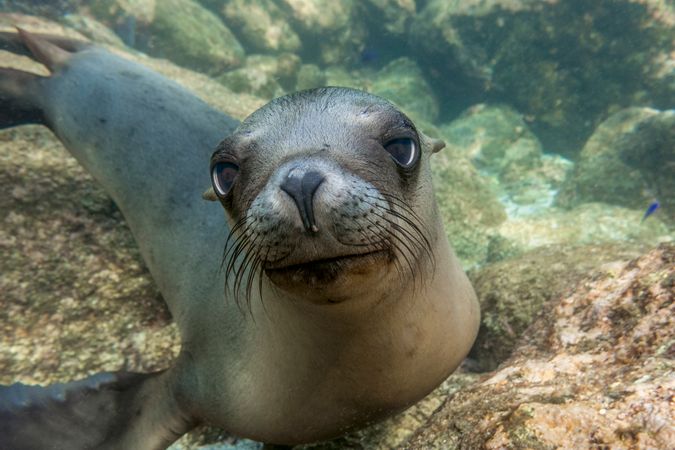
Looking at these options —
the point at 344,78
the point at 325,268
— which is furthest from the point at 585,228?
the point at 344,78

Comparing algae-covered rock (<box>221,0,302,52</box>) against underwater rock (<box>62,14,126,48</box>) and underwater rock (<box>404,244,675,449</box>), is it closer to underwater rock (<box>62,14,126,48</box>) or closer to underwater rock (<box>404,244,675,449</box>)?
underwater rock (<box>62,14,126,48</box>)

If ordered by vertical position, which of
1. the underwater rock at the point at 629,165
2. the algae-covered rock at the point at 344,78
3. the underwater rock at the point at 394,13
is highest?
the underwater rock at the point at 394,13

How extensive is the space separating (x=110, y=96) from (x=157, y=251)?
1.32 meters

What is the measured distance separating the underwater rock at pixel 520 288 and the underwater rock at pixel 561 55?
8528 mm

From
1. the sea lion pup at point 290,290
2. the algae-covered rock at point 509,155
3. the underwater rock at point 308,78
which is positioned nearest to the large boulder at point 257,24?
the underwater rock at point 308,78

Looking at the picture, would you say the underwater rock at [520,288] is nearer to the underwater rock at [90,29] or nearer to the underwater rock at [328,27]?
the underwater rock at [90,29]

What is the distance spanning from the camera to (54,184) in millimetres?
3174

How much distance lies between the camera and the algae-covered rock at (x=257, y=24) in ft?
40.7

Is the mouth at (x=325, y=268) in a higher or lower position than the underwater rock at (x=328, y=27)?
lower

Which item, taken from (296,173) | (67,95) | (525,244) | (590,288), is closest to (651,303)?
(590,288)

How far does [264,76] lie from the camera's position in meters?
9.95

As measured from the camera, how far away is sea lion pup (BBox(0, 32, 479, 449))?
118 centimetres

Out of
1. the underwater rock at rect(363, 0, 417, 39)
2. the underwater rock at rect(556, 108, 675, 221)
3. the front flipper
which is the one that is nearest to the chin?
the front flipper

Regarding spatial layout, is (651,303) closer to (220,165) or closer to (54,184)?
(220,165)
